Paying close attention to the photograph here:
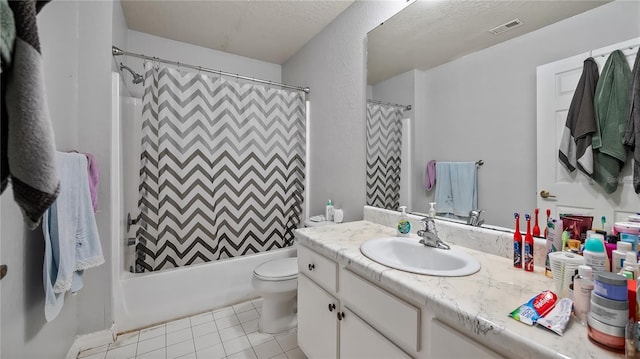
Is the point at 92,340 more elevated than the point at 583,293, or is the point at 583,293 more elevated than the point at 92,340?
the point at 583,293

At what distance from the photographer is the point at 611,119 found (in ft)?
2.77

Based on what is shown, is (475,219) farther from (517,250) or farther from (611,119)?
(611,119)

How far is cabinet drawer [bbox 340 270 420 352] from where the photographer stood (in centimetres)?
79

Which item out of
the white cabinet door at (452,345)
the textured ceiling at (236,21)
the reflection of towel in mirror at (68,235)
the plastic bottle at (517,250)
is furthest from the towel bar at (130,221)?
the plastic bottle at (517,250)

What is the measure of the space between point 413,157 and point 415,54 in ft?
1.94

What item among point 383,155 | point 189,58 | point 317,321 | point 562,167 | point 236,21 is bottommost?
point 317,321

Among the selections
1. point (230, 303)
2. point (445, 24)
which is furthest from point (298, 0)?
point (230, 303)

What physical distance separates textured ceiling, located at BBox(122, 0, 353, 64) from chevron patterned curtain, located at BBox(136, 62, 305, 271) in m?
0.53

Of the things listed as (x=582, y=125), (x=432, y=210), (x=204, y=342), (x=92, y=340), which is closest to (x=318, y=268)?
(x=432, y=210)

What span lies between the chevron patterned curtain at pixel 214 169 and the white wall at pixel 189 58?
0.59 m

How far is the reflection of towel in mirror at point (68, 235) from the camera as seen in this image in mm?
1130

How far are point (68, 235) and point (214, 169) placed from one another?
0.95 metres

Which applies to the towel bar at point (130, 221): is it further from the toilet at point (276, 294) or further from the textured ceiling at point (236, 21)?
the textured ceiling at point (236, 21)

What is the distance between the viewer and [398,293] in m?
0.85
